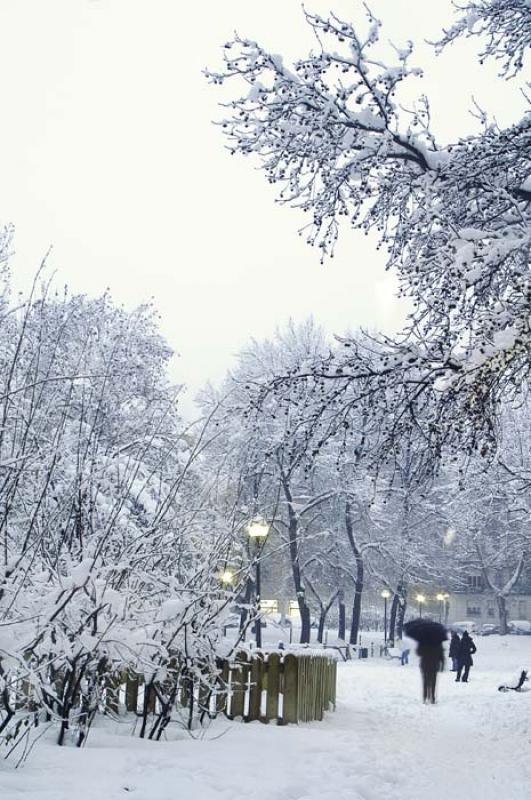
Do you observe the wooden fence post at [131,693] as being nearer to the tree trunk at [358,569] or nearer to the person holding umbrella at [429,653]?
the person holding umbrella at [429,653]

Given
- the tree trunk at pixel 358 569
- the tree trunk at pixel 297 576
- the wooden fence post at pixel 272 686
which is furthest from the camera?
the tree trunk at pixel 358 569

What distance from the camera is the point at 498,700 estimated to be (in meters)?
16.8

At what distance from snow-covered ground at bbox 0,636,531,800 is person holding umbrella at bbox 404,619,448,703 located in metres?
2.92

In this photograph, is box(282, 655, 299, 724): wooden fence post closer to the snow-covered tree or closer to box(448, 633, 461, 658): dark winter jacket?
the snow-covered tree

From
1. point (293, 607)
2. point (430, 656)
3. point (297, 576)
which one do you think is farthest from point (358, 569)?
point (430, 656)

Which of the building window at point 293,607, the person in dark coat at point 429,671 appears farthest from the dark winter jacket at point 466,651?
the building window at point 293,607

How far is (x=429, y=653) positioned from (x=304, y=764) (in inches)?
412

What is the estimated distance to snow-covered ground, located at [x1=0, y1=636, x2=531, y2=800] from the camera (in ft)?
18.3

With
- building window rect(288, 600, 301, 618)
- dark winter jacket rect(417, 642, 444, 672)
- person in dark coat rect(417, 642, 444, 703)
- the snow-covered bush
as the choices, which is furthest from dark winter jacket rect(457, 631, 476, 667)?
building window rect(288, 600, 301, 618)

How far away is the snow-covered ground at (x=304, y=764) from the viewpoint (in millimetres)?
5582

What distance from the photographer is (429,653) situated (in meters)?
17.2

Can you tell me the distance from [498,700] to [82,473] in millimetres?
13132

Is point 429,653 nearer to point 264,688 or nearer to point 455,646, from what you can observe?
point 264,688

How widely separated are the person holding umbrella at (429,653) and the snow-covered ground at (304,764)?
2.92m
